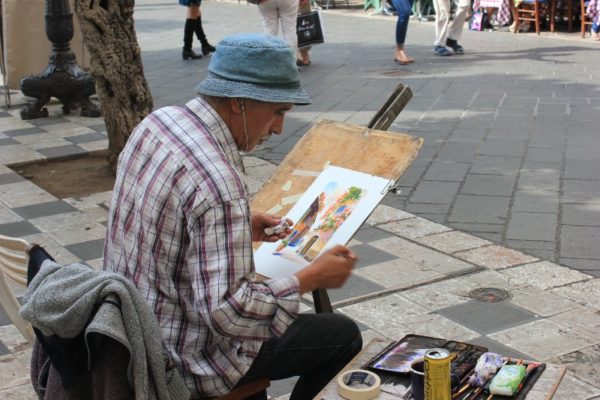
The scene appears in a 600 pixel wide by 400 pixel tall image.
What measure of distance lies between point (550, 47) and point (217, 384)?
10553mm

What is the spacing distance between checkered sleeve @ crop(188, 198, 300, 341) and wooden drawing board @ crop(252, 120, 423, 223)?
2.59ft

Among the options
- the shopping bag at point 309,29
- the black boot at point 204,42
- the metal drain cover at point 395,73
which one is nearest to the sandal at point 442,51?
the metal drain cover at point 395,73

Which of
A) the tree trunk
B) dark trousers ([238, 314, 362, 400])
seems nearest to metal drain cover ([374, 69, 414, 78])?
the tree trunk

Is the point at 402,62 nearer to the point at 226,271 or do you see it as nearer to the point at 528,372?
the point at 528,372

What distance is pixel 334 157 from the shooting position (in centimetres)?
306

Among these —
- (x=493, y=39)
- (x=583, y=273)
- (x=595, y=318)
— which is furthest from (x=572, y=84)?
(x=595, y=318)

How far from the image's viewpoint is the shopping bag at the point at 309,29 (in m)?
10.7

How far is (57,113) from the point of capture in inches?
356

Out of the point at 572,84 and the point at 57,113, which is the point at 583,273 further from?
the point at 57,113

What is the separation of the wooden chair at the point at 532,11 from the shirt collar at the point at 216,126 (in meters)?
11.7

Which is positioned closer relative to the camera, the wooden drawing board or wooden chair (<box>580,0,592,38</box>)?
the wooden drawing board

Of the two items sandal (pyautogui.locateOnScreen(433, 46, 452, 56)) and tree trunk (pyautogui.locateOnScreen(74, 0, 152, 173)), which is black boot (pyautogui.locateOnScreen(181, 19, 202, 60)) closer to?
sandal (pyautogui.locateOnScreen(433, 46, 452, 56))

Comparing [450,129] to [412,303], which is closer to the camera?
[412,303]

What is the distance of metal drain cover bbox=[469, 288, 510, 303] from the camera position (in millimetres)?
4297
